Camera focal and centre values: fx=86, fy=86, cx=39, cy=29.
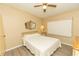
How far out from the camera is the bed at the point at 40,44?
3.99ft

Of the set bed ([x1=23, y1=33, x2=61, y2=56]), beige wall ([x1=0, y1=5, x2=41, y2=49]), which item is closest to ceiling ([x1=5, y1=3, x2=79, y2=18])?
beige wall ([x1=0, y1=5, x2=41, y2=49])

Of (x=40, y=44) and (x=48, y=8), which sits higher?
(x=48, y=8)

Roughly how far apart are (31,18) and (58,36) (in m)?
0.51

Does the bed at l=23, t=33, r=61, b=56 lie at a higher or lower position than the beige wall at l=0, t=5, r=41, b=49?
lower

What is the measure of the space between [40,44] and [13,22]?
52 cm

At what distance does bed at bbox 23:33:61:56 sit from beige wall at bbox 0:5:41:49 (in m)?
0.13

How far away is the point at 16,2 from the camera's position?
113 cm

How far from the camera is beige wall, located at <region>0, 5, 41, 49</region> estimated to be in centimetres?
118

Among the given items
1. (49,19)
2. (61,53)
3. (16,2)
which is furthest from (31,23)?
(61,53)

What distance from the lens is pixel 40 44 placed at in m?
1.31

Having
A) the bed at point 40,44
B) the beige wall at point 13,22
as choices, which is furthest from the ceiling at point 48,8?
the bed at point 40,44

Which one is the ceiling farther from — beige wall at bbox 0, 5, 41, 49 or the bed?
the bed

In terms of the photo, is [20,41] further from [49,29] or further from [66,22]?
[66,22]

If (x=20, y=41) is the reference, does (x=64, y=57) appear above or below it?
below
